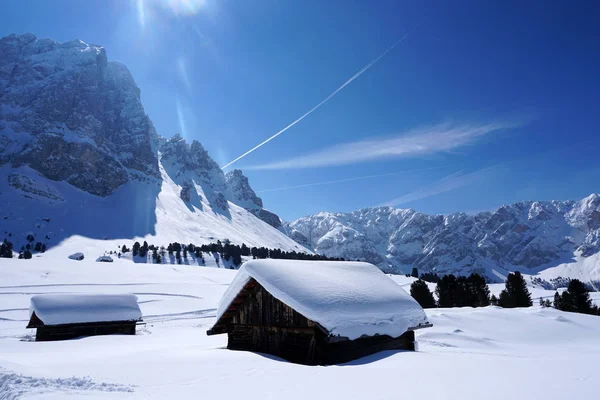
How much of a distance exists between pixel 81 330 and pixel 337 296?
1161 inches

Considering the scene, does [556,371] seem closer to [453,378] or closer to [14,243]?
[453,378]

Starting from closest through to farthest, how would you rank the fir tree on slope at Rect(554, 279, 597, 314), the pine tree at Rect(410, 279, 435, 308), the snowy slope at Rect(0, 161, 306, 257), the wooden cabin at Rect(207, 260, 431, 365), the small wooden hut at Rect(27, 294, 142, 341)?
1. the wooden cabin at Rect(207, 260, 431, 365)
2. the small wooden hut at Rect(27, 294, 142, 341)
3. the fir tree on slope at Rect(554, 279, 597, 314)
4. the pine tree at Rect(410, 279, 435, 308)
5. the snowy slope at Rect(0, 161, 306, 257)

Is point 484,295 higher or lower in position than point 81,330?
higher

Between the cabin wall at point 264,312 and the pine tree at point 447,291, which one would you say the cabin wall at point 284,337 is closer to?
the cabin wall at point 264,312

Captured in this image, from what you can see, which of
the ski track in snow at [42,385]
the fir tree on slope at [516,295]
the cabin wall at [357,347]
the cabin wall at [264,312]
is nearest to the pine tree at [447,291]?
the fir tree on slope at [516,295]

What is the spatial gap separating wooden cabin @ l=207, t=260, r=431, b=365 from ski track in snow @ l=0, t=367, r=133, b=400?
5680mm

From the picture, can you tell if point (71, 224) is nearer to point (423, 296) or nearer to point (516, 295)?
point (423, 296)

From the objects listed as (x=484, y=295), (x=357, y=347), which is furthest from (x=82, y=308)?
(x=484, y=295)

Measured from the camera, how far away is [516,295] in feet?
178

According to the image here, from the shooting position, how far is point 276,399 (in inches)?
257

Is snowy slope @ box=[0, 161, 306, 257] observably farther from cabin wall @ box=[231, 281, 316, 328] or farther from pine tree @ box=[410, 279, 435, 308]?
cabin wall @ box=[231, 281, 316, 328]

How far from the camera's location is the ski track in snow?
7.05 m

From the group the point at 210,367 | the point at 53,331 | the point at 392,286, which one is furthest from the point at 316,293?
the point at 53,331

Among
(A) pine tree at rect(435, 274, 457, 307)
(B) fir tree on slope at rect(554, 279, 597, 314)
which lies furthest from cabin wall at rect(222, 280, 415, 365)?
(B) fir tree on slope at rect(554, 279, 597, 314)
